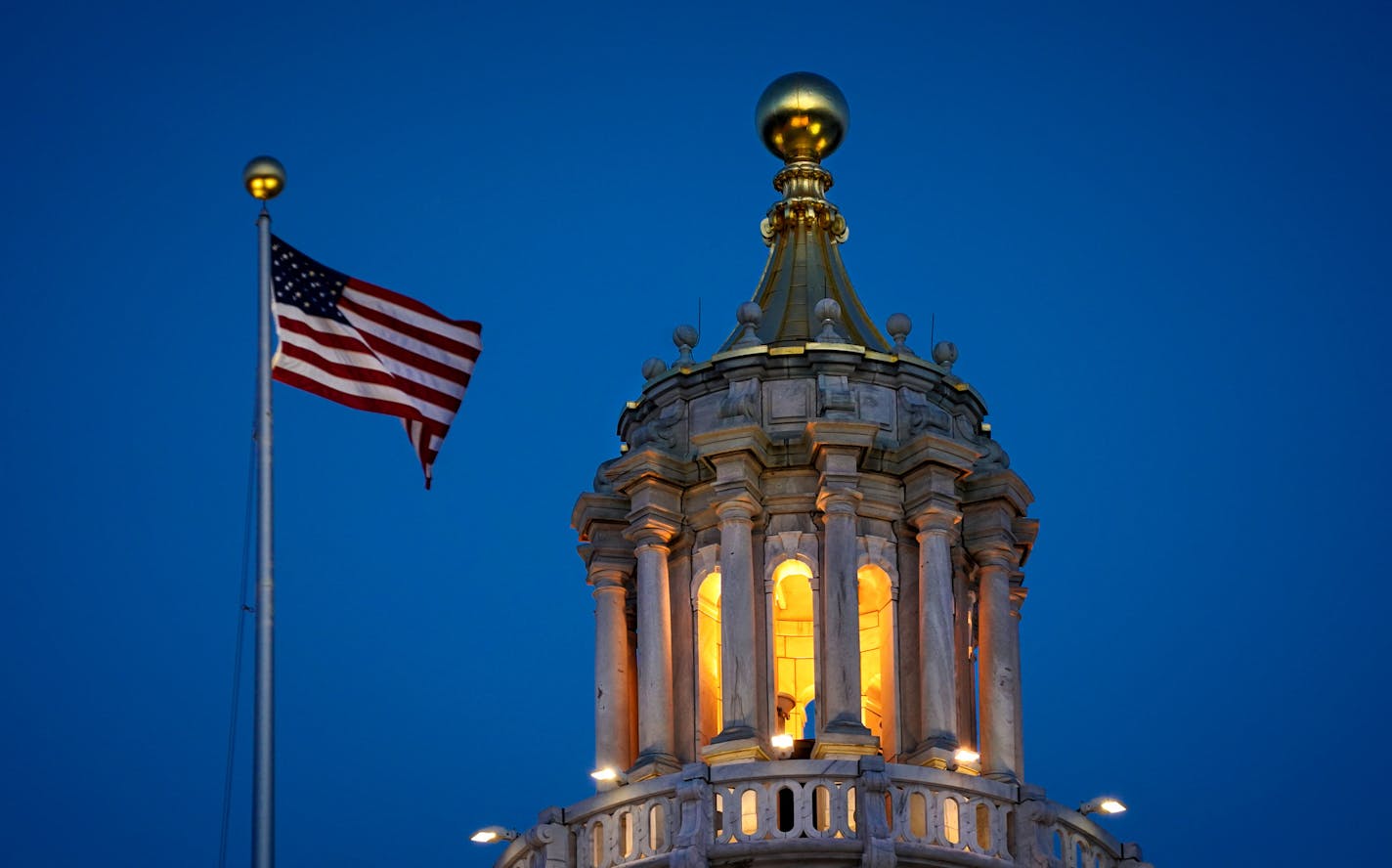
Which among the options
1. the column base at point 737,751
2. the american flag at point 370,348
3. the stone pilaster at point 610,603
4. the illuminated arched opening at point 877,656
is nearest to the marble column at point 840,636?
the illuminated arched opening at point 877,656

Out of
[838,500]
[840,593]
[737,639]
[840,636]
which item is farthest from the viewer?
[838,500]

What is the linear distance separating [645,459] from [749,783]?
20.8ft

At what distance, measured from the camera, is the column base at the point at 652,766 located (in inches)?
1992

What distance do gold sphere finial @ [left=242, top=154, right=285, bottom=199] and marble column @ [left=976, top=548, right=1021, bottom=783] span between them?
13.9 metres

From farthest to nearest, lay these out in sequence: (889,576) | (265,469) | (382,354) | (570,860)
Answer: (889,576), (570,860), (382,354), (265,469)

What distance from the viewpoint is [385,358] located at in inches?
1789

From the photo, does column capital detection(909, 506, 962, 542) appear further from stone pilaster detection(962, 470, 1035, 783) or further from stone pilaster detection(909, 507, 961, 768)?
stone pilaster detection(962, 470, 1035, 783)

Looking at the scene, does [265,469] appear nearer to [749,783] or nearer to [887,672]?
[749,783]

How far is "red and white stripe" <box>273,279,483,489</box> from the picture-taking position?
44.6 meters

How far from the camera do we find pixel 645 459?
52062 mm

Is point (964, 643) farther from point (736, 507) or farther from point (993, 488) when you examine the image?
point (736, 507)

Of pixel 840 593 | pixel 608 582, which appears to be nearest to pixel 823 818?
pixel 840 593

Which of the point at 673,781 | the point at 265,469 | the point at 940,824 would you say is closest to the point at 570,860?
the point at 673,781

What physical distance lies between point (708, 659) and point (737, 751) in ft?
10.00
